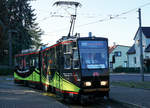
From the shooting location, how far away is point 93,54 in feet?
42.0

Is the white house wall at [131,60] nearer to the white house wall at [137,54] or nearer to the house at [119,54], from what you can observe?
the white house wall at [137,54]

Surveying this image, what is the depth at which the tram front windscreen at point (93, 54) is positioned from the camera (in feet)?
41.2

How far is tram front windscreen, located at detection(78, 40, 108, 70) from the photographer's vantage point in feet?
41.2

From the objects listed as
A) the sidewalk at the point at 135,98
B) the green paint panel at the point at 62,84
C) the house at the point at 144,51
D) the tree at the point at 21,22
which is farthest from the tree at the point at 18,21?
the sidewalk at the point at 135,98

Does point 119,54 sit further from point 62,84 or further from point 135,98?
point 62,84

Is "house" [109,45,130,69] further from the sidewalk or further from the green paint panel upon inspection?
the green paint panel

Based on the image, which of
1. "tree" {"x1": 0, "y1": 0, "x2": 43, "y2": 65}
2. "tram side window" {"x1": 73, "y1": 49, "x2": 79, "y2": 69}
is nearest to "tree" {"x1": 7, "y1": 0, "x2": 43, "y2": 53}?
"tree" {"x1": 0, "y1": 0, "x2": 43, "y2": 65}

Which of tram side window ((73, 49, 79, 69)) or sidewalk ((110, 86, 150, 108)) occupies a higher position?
tram side window ((73, 49, 79, 69))

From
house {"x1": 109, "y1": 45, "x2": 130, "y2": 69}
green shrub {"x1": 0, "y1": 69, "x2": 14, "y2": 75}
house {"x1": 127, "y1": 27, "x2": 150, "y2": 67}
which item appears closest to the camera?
green shrub {"x1": 0, "y1": 69, "x2": 14, "y2": 75}

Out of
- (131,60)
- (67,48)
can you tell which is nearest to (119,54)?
(131,60)

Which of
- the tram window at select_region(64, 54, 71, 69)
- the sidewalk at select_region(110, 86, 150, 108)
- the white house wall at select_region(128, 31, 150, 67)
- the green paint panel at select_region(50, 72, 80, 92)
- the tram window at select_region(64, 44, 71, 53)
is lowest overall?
the sidewalk at select_region(110, 86, 150, 108)

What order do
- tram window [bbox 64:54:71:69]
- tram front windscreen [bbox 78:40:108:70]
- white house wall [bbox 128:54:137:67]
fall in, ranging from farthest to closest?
white house wall [bbox 128:54:137:67], tram window [bbox 64:54:71:69], tram front windscreen [bbox 78:40:108:70]

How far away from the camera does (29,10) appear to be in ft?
168

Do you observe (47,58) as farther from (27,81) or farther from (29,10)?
(29,10)
